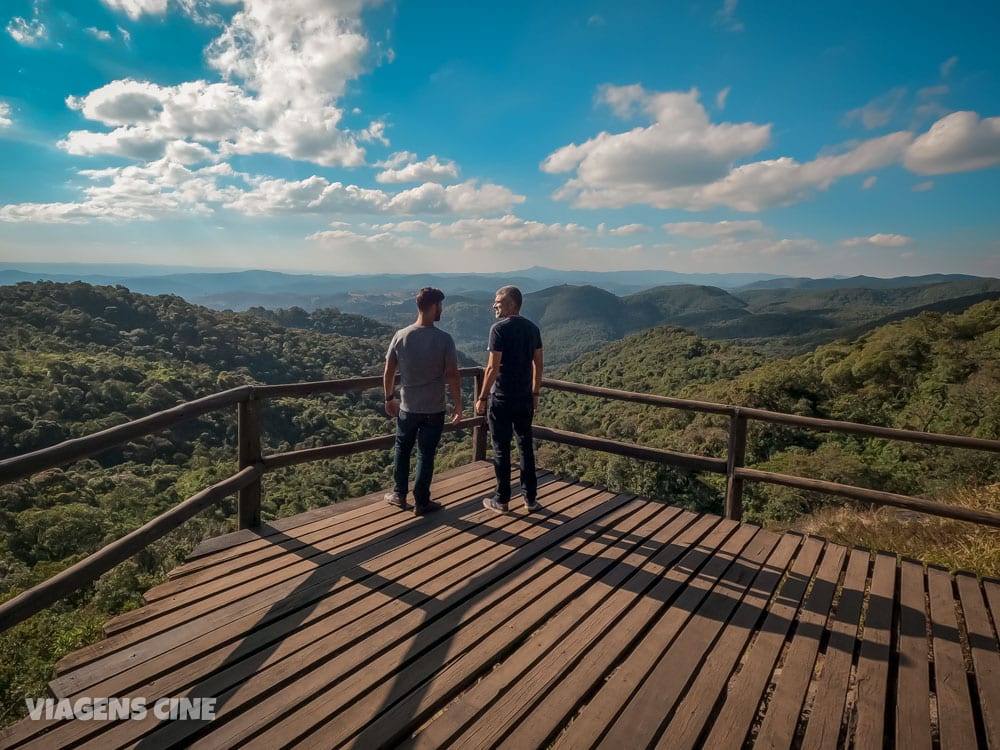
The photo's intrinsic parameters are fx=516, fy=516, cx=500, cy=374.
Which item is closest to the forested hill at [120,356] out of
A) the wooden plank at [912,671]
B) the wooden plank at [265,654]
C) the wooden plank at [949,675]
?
the wooden plank at [265,654]

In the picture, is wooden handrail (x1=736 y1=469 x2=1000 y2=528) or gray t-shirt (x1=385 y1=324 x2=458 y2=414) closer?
wooden handrail (x1=736 y1=469 x2=1000 y2=528)

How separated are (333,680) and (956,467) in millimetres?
17794

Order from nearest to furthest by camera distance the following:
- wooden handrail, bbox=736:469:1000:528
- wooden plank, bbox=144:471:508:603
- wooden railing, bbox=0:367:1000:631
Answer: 1. wooden railing, bbox=0:367:1000:631
2. wooden plank, bbox=144:471:508:603
3. wooden handrail, bbox=736:469:1000:528

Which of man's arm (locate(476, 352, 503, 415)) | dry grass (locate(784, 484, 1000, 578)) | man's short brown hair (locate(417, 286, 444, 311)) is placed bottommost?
dry grass (locate(784, 484, 1000, 578))

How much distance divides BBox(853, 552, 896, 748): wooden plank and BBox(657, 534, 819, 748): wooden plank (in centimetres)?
45

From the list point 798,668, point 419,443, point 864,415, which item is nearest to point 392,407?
point 419,443

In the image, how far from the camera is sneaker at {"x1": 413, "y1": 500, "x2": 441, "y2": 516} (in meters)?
4.01

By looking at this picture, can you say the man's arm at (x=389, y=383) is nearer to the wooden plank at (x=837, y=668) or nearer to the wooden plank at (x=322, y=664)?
the wooden plank at (x=322, y=664)

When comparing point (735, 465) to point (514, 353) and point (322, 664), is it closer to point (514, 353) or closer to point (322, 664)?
point (514, 353)

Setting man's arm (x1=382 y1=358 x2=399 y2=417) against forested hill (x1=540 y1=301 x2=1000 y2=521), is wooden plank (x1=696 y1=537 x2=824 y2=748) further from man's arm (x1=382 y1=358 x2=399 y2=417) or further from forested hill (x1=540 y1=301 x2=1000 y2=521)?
forested hill (x1=540 y1=301 x2=1000 y2=521)

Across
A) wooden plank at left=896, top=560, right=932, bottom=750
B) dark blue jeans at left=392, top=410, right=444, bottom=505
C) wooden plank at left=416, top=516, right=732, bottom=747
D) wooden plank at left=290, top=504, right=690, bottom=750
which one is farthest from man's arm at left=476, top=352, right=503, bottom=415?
wooden plank at left=896, top=560, right=932, bottom=750

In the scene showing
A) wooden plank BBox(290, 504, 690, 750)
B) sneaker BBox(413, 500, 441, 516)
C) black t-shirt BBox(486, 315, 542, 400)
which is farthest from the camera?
sneaker BBox(413, 500, 441, 516)

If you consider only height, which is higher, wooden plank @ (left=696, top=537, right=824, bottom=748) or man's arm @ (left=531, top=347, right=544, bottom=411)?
man's arm @ (left=531, top=347, right=544, bottom=411)

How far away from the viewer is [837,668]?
231 cm
